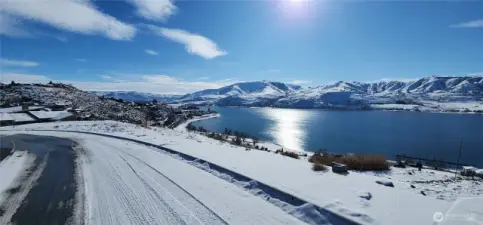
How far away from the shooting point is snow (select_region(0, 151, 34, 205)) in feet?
31.3

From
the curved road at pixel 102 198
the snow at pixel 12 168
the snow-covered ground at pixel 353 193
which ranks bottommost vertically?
the snow at pixel 12 168

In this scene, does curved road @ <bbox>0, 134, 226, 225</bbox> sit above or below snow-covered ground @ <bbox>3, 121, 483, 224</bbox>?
below

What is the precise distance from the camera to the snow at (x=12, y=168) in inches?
375

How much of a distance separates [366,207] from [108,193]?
23.5 feet

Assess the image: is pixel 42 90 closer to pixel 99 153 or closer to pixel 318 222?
pixel 99 153

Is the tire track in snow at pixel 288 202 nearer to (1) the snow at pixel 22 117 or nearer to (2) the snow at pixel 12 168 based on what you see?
(2) the snow at pixel 12 168

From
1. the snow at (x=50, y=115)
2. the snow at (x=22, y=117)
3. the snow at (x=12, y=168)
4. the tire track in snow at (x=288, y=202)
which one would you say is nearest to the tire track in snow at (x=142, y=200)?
the tire track in snow at (x=288, y=202)

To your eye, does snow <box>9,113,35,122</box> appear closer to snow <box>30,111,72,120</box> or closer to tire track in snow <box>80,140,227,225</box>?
snow <box>30,111,72,120</box>

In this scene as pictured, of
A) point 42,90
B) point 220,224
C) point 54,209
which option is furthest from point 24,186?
point 42,90

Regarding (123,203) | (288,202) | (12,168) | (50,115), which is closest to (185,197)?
(123,203)

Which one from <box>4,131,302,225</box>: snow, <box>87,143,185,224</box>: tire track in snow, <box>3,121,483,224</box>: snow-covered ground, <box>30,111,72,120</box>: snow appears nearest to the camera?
<box>3,121,483,224</box>: snow-covered ground

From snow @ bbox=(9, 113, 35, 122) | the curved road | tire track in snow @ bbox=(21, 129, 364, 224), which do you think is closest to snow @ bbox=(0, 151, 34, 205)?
the curved road

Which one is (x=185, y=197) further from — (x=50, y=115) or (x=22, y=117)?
(x=22, y=117)

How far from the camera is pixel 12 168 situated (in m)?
12.3
